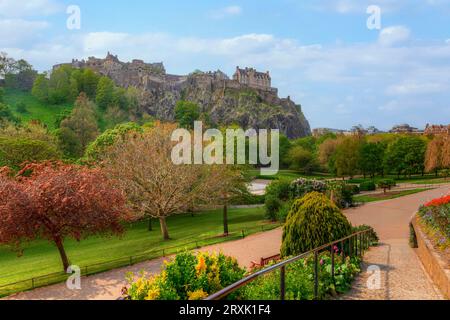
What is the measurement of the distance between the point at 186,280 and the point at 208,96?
472 feet

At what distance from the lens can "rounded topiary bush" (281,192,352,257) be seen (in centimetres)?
1139

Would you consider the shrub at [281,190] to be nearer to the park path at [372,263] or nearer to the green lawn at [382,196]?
the park path at [372,263]

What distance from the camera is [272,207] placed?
3197 cm

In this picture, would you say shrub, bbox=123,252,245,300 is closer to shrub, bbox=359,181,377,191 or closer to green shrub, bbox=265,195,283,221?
green shrub, bbox=265,195,283,221

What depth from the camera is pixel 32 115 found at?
9994cm

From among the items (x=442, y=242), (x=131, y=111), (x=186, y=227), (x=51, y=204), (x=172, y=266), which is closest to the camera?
(x=172, y=266)

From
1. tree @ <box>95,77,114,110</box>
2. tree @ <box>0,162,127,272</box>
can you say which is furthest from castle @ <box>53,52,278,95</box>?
tree @ <box>0,162,127,272</box>

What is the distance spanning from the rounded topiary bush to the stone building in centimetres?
15093

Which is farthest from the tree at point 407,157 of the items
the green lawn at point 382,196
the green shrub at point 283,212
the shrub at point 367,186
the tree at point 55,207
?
the tree at point 55,207

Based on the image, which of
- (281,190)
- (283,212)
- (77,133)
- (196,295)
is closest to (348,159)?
(281,190)

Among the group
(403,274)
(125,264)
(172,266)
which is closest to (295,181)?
(125,264)

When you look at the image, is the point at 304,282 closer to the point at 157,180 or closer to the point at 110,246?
the point at 157,180

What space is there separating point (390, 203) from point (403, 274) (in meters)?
29.4
